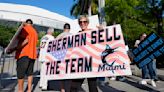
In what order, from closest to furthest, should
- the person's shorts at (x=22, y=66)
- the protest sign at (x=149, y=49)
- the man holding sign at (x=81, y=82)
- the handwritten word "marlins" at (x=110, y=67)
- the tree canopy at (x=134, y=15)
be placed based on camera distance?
the handwritten word "marlins" at (x=110, y=67)
the man holding sign at (x=81, y=82)
the person's shorts at (x=22, y=66)
the protest sign at (x=149, y=49)
the tree canopy at (x=134, y=15)

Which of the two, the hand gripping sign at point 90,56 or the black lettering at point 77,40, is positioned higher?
the black lettering at point 77,40

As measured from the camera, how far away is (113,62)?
568 cm

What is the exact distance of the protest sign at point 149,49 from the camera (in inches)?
319

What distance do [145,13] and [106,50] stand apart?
50.3ft

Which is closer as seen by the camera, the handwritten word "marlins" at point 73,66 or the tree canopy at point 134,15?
the handwritten word "marlins" at point 73,66

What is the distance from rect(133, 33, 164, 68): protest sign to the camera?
8.10 meters

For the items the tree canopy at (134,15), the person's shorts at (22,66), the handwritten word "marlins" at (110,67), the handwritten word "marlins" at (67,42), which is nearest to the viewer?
the handwritten word "marlins" at (110,67)

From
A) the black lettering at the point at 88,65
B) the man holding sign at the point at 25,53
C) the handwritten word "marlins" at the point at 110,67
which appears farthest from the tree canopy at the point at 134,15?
the handwritten word "marlins" at the point at 110,67

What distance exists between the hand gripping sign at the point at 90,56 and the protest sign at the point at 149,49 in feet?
8.15

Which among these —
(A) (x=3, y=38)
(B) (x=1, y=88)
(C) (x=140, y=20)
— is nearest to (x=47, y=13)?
(A) (x=3, y=38)

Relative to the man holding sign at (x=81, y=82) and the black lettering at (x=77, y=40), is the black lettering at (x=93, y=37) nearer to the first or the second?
the man holding sign at (x=81, y=82)

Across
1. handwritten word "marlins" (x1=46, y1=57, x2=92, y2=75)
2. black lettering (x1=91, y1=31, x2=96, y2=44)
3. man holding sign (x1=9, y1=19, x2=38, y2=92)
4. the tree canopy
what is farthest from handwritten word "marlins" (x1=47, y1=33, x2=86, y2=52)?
the tree canopy

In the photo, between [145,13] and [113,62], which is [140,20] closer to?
[145,13]

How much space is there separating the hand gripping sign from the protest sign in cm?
248
